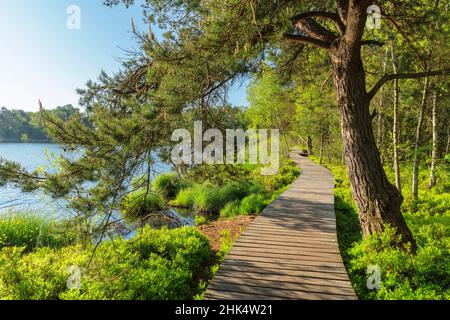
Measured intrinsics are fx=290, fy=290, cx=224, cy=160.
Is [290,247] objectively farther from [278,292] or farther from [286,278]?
[278,292]

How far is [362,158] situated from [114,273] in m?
4.28

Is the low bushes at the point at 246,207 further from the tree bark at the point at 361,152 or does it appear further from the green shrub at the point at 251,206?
the tree bark at the point at 361,152

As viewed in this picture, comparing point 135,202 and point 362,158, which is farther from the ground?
point 362,158

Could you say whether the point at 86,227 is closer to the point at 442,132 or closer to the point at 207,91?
the point at 207,91

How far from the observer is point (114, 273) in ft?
13.8

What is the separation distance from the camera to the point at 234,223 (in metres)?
8.57

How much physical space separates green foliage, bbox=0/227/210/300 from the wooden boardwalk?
0.79m

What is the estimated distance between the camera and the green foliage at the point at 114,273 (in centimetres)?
362

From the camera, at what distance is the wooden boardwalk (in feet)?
11.9

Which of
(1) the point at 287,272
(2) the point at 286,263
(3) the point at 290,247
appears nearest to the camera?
(1) the point at 287,272

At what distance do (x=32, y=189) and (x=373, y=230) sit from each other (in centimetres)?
495

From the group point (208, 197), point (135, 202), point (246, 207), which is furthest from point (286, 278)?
point (208, 197)
